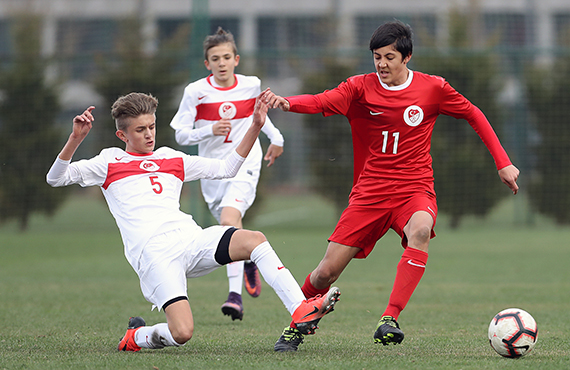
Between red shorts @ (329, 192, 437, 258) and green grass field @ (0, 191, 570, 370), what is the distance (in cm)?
64

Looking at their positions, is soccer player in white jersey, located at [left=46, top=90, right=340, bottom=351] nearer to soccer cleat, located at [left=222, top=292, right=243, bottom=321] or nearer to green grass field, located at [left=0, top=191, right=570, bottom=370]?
green grass field, located at [left=0, top=191, right=570, bottom=370]

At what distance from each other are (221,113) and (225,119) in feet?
0.52

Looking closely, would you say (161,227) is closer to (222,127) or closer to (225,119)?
(222,127)

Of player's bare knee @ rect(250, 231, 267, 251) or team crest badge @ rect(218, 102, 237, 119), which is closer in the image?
player's bare knee @ rect(250, 231, 267, 251)

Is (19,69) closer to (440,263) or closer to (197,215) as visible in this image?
(197,215)

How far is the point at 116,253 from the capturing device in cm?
1162

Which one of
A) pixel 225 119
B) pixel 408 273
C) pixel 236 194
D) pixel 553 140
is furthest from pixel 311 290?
→ pixel 553 140

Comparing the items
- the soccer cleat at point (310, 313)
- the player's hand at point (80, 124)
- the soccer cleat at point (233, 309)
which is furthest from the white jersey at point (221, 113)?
the soccer cleat at point (310, 313)

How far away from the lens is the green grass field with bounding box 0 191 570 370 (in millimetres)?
3861

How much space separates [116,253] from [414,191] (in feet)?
26.1

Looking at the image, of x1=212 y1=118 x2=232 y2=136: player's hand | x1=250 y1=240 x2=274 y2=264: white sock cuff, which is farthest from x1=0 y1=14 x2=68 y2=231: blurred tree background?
x1=250 y1=240 x2=274 y2=264: white sock cuff

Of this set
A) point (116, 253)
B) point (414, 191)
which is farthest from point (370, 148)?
point (116, 253)

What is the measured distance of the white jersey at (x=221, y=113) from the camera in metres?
6.30

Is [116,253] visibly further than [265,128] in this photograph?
Yes
